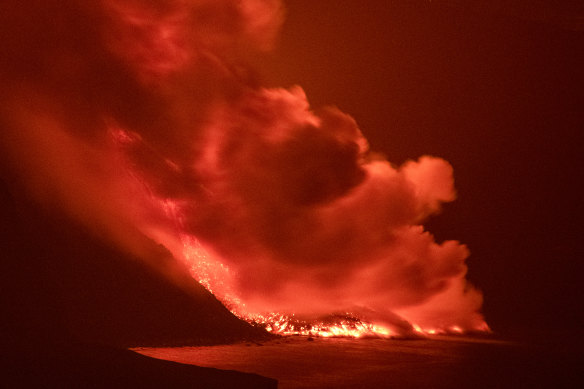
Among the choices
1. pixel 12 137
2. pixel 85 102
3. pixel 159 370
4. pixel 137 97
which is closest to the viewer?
pixel 159 370

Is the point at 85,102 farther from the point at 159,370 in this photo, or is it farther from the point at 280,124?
the point at 159,370

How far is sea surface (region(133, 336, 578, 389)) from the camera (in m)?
9.54

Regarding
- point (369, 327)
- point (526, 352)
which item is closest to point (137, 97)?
point (369, 327)

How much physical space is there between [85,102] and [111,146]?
4.19ft

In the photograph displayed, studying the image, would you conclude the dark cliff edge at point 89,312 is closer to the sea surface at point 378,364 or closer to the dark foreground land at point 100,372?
the dark foreground land at point 100,372

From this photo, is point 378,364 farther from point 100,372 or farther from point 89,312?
point 100,372

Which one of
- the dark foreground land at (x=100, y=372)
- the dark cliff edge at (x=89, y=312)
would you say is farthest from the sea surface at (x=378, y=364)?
the dark foreground land at (x=100, y=372)

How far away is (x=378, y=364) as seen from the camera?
1176 cm

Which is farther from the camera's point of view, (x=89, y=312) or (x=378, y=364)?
(x=378, y=364)

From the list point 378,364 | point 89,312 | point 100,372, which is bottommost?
point 100,372

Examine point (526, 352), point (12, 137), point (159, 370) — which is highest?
point (12, 137)

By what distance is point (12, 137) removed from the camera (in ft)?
38.3

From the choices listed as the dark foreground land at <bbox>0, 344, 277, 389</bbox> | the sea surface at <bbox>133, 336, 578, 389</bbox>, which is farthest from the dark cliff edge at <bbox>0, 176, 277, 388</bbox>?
the sea surface at <bbox>133, 336, 578, 389</bbox>

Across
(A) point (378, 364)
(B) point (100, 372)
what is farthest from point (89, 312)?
(A) point (378, 364)
